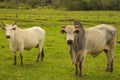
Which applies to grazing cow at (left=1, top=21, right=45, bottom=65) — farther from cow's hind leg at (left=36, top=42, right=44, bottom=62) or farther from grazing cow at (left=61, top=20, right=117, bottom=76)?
grazing cow at (left=61, top=20, right=117, bottom=76)

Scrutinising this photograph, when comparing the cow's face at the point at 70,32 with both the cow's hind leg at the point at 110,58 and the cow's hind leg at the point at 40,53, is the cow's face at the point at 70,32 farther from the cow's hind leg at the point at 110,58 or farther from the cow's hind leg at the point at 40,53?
the cow's hind leg at the point at 40,53

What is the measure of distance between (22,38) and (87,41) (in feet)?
13.0

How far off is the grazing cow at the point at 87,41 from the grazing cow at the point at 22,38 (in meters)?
3.34

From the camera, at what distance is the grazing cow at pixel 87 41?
11.9 metres

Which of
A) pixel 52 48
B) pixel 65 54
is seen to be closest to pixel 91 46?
pixel 65 54

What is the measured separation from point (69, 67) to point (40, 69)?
1606 millimetres

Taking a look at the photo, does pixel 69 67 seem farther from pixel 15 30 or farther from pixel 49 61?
pixel 15 30

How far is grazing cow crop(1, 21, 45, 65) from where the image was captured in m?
14.4

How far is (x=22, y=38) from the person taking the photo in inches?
601

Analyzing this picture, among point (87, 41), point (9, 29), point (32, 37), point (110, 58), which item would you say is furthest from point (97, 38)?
point (9, 29)

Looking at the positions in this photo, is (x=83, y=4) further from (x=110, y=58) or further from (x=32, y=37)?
(x=110, y=58)

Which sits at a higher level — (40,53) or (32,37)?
(32,37)

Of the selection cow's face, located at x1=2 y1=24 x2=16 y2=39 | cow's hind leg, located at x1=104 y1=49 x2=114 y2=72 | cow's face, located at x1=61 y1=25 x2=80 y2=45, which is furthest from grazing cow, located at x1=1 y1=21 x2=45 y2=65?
cow's hind leg, located at x1=104 y1=49 x2=114 y2=72

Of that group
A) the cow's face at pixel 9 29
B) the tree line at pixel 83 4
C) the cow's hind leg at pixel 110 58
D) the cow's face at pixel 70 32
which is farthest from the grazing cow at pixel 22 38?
the tree line at pixel 83 4
